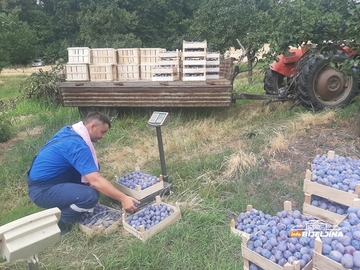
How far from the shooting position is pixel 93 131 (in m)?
3.31

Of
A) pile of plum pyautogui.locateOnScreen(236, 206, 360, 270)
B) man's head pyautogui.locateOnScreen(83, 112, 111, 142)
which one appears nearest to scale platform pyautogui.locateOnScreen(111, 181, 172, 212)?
man's head pyautogui.locateOnScreen(83, 112, 111, 142)

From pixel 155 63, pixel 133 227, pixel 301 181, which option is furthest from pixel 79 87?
pixel 301 181

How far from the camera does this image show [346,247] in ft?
5.93

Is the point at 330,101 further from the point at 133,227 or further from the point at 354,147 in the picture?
the point at 133,227

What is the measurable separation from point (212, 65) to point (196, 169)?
115 inches

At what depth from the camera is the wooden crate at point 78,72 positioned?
6.60 m

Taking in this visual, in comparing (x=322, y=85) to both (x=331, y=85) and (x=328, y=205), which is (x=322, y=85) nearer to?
(x=331, y=85)

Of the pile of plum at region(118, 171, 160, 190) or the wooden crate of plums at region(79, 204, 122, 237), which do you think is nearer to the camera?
the wooden crate of plums at region(79, 204, 122, 237)

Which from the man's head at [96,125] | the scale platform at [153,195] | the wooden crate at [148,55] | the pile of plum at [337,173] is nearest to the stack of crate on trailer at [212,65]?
the wooden crate at [148,55]

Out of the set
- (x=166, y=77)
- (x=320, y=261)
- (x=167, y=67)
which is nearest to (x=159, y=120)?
(x=320, y=261)

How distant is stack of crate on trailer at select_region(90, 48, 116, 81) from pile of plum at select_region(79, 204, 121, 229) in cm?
362

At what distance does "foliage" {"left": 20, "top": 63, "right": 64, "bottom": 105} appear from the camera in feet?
29.7

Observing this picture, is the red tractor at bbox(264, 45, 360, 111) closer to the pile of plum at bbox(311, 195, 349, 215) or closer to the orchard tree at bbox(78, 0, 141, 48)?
the pile of plum at bbox(311, 195, 349, 215)

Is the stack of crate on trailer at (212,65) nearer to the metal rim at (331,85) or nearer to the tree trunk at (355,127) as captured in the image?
the metal rim at (331,85)
